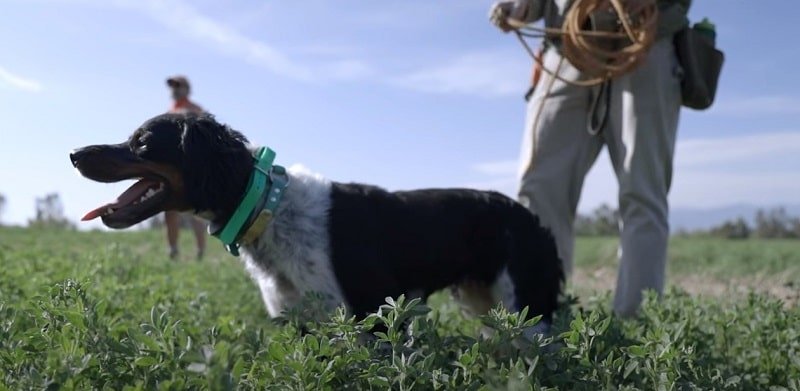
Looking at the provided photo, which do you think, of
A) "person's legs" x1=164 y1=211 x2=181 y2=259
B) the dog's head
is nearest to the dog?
the dog's head

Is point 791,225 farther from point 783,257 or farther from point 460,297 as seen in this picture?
point 460,297

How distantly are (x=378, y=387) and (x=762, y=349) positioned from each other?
1969mm

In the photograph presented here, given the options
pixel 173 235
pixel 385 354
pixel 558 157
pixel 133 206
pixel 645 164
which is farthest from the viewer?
pixel 173 235

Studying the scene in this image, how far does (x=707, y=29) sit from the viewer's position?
4426mm

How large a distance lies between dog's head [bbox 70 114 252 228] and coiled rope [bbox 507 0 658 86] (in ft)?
6.49

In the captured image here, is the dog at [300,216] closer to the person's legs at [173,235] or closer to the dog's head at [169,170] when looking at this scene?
the dog's head at [169,170]

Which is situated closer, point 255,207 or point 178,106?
point 255,207

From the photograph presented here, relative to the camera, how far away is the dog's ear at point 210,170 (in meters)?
3.29

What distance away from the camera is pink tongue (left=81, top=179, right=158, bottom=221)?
10.7 feet

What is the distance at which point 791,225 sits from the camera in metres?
30.5

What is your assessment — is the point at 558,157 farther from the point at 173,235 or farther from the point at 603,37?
the point at 173,235

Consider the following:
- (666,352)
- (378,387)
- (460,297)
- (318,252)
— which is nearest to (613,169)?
(460,297)

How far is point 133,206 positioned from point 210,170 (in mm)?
356

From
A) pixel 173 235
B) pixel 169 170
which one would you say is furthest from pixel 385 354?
pixel 173 235
